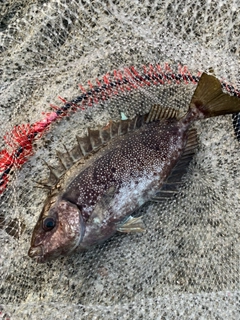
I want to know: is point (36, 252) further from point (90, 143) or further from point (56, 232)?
point (90, 143)

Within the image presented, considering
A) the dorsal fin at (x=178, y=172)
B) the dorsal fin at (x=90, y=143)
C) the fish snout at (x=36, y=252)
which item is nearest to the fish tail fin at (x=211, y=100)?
the dorsal fin at (x=178, y=172)

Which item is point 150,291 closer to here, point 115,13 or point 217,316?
point 217,316

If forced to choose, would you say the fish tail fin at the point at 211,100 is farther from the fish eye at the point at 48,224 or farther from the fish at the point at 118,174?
the fish eye at the point at 48,224

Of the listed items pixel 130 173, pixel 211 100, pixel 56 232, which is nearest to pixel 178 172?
pixel 130 173

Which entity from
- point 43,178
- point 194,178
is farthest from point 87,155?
point 194,178

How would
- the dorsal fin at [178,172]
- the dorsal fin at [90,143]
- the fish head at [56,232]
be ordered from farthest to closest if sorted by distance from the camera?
the dorsal fin at [178,172] → the dorsal fin at [90,143] → the fish head at [56,232]

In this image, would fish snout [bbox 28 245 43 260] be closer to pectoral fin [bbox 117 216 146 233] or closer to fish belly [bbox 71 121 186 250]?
fish belly [bbox 71 121 186 250]

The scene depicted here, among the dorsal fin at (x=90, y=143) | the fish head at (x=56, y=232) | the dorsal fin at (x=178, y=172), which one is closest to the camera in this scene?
the fish head at (x=56, y=232)

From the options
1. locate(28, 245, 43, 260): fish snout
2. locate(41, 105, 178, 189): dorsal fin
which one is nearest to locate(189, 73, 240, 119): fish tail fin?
locate(41, 105, 178, 189): dorsal fin
